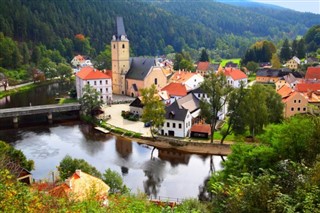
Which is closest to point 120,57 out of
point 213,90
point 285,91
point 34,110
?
point 34,110

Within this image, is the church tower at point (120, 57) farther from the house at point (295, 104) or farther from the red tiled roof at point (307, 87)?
the house at point (295, 104)

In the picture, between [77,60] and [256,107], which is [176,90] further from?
[77,60]

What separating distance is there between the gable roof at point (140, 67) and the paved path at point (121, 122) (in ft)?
20.4

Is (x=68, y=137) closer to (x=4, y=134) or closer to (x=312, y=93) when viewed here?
(x=4, y=134)

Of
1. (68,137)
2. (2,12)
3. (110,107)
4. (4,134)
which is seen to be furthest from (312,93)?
(2,12)

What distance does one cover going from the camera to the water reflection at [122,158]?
2444 cm

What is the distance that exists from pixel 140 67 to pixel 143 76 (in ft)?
8.03

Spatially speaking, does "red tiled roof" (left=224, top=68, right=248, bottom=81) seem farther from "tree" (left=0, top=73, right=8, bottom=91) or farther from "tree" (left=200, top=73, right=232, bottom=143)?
"tree" (left=0, top=73, right=8, bottom=91)

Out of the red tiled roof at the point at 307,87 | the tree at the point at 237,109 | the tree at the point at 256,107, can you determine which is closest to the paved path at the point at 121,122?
the tree at the point at 237,109

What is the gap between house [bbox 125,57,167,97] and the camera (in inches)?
1951

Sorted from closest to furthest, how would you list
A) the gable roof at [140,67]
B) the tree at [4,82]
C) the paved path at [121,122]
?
the paved path at [121,122] < the gable roof at [140,67] < the tree at [4,82]

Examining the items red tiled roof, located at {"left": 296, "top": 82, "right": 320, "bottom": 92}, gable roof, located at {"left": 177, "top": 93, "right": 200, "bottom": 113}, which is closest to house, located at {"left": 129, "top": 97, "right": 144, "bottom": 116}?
gable roof, located at {"left": 177, "top": 93, "right": 200, "bottom": 113}

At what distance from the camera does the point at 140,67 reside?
5131 cm

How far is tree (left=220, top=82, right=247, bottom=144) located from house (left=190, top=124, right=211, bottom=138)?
192cm
